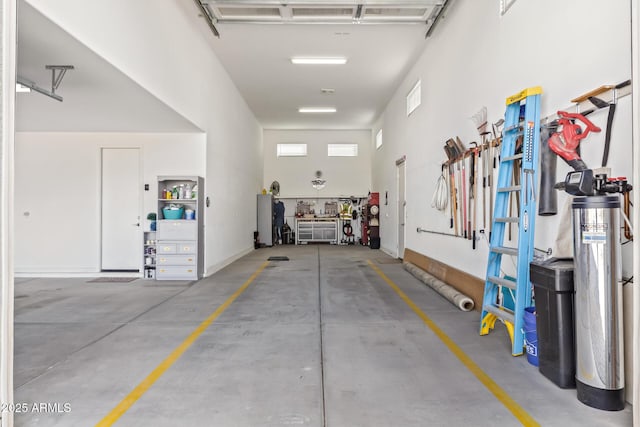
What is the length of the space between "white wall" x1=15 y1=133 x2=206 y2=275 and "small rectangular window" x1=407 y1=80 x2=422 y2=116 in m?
5.57

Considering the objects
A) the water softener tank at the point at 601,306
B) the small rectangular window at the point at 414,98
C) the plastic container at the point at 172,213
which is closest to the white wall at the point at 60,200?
the plastic container at the point at 172,213

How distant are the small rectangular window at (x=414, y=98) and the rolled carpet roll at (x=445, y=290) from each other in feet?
11.3

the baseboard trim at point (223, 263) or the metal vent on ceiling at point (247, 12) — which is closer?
the metal vent on ceiling at point (247, 12)

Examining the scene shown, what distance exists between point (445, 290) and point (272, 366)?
302 centimetres

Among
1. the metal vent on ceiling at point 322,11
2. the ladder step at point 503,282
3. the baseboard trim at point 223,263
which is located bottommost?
the baseboard trim at point 223,263

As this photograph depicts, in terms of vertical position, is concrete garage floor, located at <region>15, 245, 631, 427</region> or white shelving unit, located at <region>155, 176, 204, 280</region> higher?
white shelving unit, located at <region>155, 176, 204, 280</region>

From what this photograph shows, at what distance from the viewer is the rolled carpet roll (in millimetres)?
4531

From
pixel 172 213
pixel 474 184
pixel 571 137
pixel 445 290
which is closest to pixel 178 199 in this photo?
pixel 172 213

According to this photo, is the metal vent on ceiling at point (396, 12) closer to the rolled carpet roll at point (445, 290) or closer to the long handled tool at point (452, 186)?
the long handled tool at point (452, 186)

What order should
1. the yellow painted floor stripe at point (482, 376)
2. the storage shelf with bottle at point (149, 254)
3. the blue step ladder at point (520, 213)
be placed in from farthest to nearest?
the storage shelf with bottle at point (149, 254), the blue step ladder at point (520, 213), the yellow painted floor stripe at point (482, 376)

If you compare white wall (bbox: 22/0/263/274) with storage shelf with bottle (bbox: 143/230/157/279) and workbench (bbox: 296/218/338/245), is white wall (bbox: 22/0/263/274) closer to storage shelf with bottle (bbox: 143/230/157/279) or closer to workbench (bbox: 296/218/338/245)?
storage shelf with bottle (bbox: 143/230/157/279)

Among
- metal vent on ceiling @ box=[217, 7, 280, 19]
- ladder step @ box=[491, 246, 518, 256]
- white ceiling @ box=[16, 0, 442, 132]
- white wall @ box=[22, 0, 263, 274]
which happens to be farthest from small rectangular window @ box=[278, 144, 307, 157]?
ladder step @ box=[491, 246, 518, 256]

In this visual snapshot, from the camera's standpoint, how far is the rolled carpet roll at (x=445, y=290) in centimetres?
453

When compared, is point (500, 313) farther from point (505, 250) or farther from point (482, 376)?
point (482, 376)
